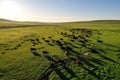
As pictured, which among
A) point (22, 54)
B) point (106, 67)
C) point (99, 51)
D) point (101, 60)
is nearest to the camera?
point (106, 67)

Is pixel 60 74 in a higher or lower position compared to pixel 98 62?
higher

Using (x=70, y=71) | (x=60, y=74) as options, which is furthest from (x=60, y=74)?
(x=70, y=71)

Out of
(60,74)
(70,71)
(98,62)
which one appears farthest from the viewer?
(98,62)

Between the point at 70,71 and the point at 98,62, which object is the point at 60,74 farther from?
the point at 98,62

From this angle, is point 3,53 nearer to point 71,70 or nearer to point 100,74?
point 71,70

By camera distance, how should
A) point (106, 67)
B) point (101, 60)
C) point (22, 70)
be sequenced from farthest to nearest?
point (101, 60)
point (106, 67)
point (22, 70)

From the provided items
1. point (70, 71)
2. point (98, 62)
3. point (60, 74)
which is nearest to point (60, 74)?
point (60, 74)

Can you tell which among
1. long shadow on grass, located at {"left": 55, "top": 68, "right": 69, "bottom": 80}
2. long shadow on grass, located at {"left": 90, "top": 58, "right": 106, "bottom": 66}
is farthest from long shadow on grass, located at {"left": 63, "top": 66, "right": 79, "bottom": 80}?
long shadow on grass, located at {"left": 90, "top": 58, "right": 106, "bottom": 66}

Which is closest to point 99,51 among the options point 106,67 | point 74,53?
point 74,53

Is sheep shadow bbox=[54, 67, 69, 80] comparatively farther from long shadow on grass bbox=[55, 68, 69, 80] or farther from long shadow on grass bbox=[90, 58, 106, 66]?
long shadow on grass bbox=[90, 58, 106, 66]

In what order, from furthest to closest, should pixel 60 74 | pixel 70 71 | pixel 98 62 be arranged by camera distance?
pixel 98 62 → pixel 70 71 → pixel 60 74

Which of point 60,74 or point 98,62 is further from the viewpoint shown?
point 98,62
